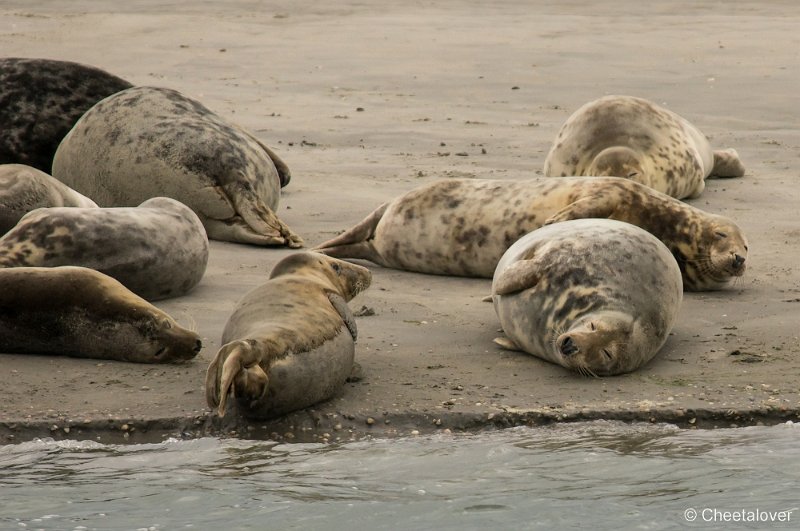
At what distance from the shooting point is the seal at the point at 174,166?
278 inches

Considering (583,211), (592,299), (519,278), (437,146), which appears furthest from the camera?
(437,146)

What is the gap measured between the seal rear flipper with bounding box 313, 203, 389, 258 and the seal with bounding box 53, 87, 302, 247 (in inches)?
8.8

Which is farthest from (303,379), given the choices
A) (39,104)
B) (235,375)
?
(39,104)

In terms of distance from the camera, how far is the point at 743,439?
14.0 ft

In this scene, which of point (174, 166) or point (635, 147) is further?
point (635, 147)

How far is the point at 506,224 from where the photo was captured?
→ 639 centimetres

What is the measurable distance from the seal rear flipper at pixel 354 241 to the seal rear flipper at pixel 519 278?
150 centimetres

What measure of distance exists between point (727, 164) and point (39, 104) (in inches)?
150

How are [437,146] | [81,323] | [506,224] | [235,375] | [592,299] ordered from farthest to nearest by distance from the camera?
[437,146] → [506,224] → [592,299] → [81,323] → [235,375]

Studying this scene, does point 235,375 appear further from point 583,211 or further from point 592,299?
point 583,211

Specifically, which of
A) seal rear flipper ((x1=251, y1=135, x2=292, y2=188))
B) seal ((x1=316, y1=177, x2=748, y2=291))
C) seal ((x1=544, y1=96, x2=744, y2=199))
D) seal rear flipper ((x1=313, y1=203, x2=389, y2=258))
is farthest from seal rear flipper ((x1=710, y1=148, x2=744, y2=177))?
seal rear flipper ((x1=313, y1=203, x2=389, y2=258))

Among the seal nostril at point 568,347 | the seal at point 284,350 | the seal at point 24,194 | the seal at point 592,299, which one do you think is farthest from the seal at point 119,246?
the seal nostril at point 568,347

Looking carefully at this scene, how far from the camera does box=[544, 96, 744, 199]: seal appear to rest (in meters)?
7.86

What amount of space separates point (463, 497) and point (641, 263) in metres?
1.68
